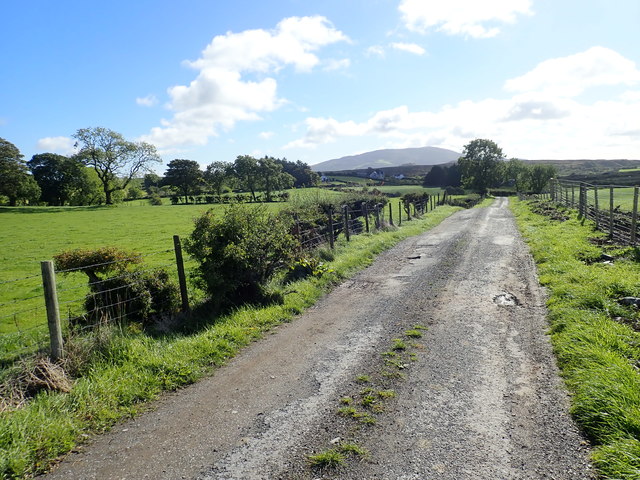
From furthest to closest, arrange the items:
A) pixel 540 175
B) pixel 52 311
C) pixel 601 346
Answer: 1. pixel 540 175
2. pixel 52 311
3. pixel 601 346

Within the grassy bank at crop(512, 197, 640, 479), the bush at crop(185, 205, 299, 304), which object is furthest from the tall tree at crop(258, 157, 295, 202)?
the grassy bank at crop(512, 197, 640, 479)

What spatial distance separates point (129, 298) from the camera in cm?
735

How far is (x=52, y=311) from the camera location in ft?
17.5

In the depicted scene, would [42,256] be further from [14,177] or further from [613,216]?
[14,177]

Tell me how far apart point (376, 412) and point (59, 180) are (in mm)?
80100

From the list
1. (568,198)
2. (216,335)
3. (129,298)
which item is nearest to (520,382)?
(216,335)

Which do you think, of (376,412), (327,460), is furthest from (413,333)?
(327,460)

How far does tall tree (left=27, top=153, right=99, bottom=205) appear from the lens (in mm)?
67062

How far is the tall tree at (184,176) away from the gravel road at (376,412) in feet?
269

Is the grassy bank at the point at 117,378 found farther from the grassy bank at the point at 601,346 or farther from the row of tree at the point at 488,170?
the row of tree at the point at 488,170

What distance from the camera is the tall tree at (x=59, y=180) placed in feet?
220

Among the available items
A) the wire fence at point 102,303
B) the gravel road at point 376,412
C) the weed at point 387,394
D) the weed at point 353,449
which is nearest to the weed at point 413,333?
the gravel road at point 376,412

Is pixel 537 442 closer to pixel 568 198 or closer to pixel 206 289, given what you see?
pixel 206 289

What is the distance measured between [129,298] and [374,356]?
4.83 metres
